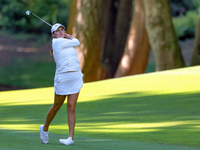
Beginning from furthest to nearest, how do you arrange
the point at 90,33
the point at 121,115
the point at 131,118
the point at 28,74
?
the point at 28,74 < the point at 90,33 < the point at 121,115 < the point at 131,118

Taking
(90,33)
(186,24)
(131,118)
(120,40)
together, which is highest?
(131,118)

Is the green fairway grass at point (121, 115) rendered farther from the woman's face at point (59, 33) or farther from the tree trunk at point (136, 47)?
the tree trunk at point (136, 47)

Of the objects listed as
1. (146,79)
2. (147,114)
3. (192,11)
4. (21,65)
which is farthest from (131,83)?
(192,11)

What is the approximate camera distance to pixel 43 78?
40062 mm

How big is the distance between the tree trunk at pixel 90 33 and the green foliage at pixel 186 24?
27.0 metres

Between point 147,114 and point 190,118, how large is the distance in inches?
51.0

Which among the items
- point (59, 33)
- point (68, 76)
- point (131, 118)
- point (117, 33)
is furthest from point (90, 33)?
point (68, 76)

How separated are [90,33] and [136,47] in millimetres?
2729

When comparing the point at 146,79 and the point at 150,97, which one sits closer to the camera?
the point at 150,97

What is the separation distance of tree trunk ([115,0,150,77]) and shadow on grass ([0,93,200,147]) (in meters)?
11.1

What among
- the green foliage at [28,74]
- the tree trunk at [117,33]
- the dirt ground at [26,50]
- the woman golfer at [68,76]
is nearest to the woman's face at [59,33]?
the woman golfer at [68,76]

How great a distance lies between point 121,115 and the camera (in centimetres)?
1285

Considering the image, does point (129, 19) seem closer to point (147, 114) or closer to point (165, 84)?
point (165, 84)

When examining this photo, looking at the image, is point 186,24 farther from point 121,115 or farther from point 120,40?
point 121,115
